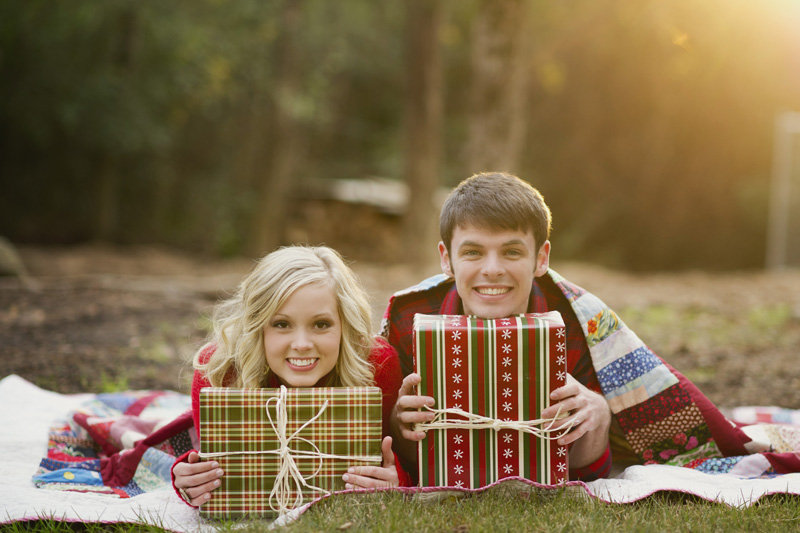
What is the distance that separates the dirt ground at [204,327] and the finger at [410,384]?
3.40 feet

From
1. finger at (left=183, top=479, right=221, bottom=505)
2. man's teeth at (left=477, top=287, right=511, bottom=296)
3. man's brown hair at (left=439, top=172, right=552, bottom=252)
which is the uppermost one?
man's brown hair at (left=439, top=172, right=552, bottom=252)

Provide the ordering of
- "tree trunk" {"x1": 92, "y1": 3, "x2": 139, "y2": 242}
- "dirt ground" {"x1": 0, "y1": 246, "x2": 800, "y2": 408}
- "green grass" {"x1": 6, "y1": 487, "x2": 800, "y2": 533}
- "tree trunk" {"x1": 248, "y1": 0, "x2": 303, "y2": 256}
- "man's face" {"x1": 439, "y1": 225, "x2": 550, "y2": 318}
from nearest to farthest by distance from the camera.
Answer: "green grass" {"x1": 6, "y1": 487, "x2": 800, "y2": 533} → "man's face" {"x1": 439, "y1": 225, "x2": 550, "y2": 318} → "dirt ground" {"x1": 0, "y1": 246, "x2": 800, "y2": 408} → "tree trunk" {"x1": 248, "y1": 0, "x2": 303, "y2": 256} → "tree trunk" {"x1": 92, "y1": 3, "x2": 139, "y2": 242}

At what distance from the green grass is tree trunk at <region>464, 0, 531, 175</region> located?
19.3 ft

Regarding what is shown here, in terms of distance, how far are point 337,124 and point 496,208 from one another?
17471mm

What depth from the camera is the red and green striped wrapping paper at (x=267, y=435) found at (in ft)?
8.43

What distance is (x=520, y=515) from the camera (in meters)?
2.48

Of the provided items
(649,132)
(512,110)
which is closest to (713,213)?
(649,132)

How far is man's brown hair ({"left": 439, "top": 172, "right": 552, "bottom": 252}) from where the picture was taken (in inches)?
111

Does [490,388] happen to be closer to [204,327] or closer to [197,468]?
[197,468]

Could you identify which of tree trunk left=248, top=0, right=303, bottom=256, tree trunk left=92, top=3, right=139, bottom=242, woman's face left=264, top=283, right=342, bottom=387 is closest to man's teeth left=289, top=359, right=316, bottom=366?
woman's face left=264, top=283, right=342, bottom=387

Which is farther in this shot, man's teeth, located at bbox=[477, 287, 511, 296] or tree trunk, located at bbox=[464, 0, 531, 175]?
tree trunk, located at bbox=[464, 0, 531, 175]

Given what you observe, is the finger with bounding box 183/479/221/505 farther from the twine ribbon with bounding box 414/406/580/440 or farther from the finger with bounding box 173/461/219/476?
the twine ribbon with bounding box 414/406/580/440

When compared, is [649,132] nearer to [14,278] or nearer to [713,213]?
[713,213]

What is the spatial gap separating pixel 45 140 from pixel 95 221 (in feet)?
6.20
